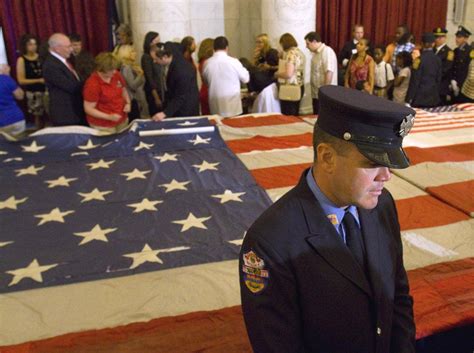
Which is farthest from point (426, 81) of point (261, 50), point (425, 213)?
point (425, 213)

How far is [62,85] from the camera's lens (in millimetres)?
3979

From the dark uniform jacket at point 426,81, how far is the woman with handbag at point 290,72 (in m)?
1.41

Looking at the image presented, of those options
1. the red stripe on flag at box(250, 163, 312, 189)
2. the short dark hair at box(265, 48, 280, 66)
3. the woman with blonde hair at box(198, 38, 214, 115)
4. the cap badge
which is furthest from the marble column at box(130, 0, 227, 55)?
the cap badge

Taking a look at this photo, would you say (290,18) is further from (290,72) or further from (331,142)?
(331,142)

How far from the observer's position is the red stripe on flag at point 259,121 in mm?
4156

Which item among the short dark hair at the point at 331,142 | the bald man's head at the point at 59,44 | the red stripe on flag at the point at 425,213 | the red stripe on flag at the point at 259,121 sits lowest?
the red stripe on flag at the point at 425,213

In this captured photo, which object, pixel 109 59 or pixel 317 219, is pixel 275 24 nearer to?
pixel 109 59

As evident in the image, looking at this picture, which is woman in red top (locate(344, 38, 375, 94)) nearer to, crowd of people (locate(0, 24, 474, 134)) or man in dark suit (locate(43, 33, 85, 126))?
crowd of people (locate(0, 24, 474, 134))

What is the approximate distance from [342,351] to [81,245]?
147 centimetres

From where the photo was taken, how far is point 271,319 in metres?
1.02

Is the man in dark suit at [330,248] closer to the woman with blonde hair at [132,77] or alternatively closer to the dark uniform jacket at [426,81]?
the woman with blonde hair at [132,77]

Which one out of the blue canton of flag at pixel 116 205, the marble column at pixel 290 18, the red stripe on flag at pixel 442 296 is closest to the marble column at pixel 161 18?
the marble column at pixel 290 18

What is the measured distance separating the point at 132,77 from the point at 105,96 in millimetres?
1562

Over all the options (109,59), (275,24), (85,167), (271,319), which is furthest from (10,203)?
(275,24)
